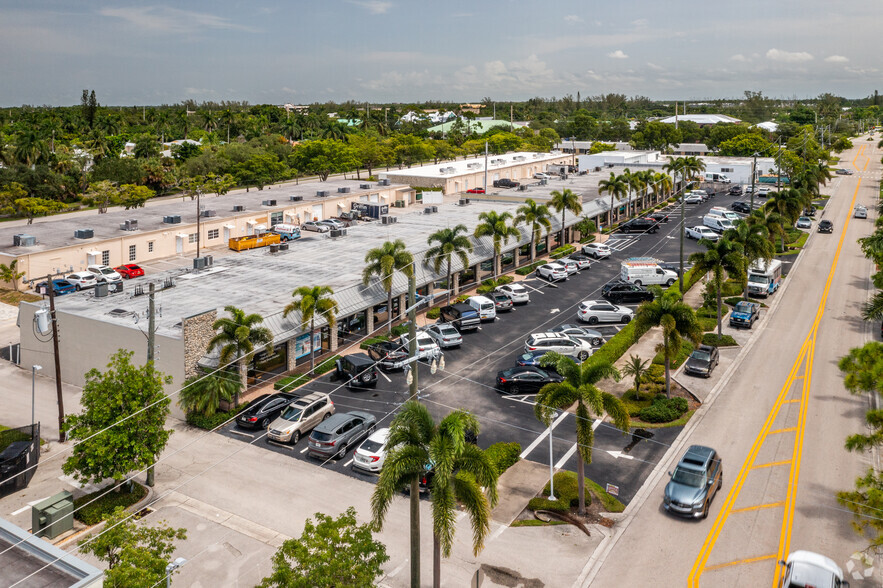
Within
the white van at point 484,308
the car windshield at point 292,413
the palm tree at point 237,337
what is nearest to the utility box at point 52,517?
the palm tree at point 237,337

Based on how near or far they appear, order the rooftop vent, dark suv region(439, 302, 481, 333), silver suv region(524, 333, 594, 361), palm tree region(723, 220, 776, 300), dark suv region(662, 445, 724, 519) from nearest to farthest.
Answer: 1. dark suv region(662, 445, 724, 519)
2. silver suv region(524, 333, 594, 361)
3. dark suv region(439, 302, 481, 333)
4. palm tree region(723, 220, 776, 300)
5. the rooftop vent

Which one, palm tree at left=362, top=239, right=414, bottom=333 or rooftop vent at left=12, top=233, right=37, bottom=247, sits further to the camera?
rooftop vent at left=12, top=233, right=37, bottom=247

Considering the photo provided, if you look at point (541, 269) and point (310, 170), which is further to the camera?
point (310, 170)

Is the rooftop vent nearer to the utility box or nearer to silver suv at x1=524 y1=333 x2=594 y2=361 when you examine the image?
the utility box

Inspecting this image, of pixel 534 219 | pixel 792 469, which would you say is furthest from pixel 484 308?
pixel 792 469

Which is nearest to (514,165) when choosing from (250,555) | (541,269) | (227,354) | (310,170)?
(310,170)

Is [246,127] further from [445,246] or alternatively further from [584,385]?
[584,385]

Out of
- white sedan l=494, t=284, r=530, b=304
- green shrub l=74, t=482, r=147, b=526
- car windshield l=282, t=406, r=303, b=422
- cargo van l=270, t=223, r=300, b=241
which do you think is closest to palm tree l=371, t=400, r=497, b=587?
green shrub l=74, t=482, r=147, b=526

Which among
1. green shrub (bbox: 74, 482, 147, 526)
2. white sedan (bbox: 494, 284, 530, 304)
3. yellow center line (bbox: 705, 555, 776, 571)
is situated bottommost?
green shrub (bbox: 74, 482, 147, 526)
